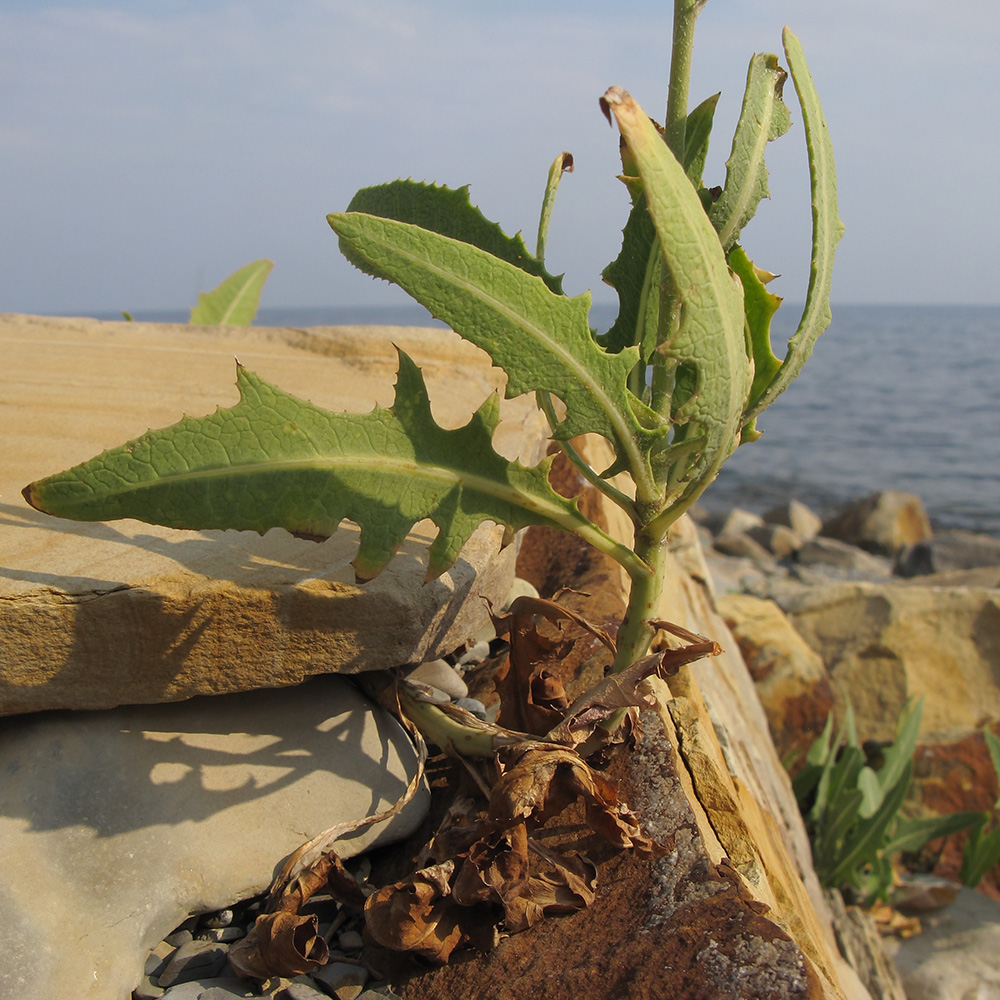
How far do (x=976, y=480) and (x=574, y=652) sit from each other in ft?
50.2

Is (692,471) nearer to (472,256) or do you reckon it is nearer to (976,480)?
(472,256)

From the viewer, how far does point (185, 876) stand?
117cm

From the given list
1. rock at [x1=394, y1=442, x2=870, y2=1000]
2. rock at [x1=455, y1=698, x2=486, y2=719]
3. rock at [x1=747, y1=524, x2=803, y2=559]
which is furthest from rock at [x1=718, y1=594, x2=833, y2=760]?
rock at [x1=747, y1=524, x2=803, y2=559]

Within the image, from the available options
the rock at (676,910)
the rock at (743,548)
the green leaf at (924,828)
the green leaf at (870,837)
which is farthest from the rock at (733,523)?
the rock at (676,910)

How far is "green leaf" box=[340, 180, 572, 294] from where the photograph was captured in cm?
127

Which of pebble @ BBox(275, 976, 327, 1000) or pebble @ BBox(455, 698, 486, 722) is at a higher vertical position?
pebble @ BBox(455, 698, 486, 722)

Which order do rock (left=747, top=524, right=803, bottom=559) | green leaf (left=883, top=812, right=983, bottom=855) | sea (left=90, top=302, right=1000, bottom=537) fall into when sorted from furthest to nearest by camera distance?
sea (left=90, top=302, right=1000, bottom=537) < rock (left=747, top=524, right=803, bottom=559) < green leaf (left=883, top=812, right=983, bottom=855)

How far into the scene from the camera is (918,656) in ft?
13.9

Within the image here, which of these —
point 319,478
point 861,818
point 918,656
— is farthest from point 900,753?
point 319,478

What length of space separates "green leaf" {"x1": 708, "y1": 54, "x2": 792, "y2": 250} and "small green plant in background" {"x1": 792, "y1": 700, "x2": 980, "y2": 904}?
2051 millimetres

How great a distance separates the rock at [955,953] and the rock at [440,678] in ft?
6.47

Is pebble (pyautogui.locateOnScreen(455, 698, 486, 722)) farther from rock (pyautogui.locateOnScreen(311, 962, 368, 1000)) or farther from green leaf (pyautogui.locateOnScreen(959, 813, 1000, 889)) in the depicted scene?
green leaf (pyautogui.locateOnScreen(959, 813, 1000, 889))

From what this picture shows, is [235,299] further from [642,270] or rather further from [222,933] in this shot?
[222,933]

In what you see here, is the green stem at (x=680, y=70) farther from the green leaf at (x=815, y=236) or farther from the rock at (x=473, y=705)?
the rock at (x=473, y=705)
